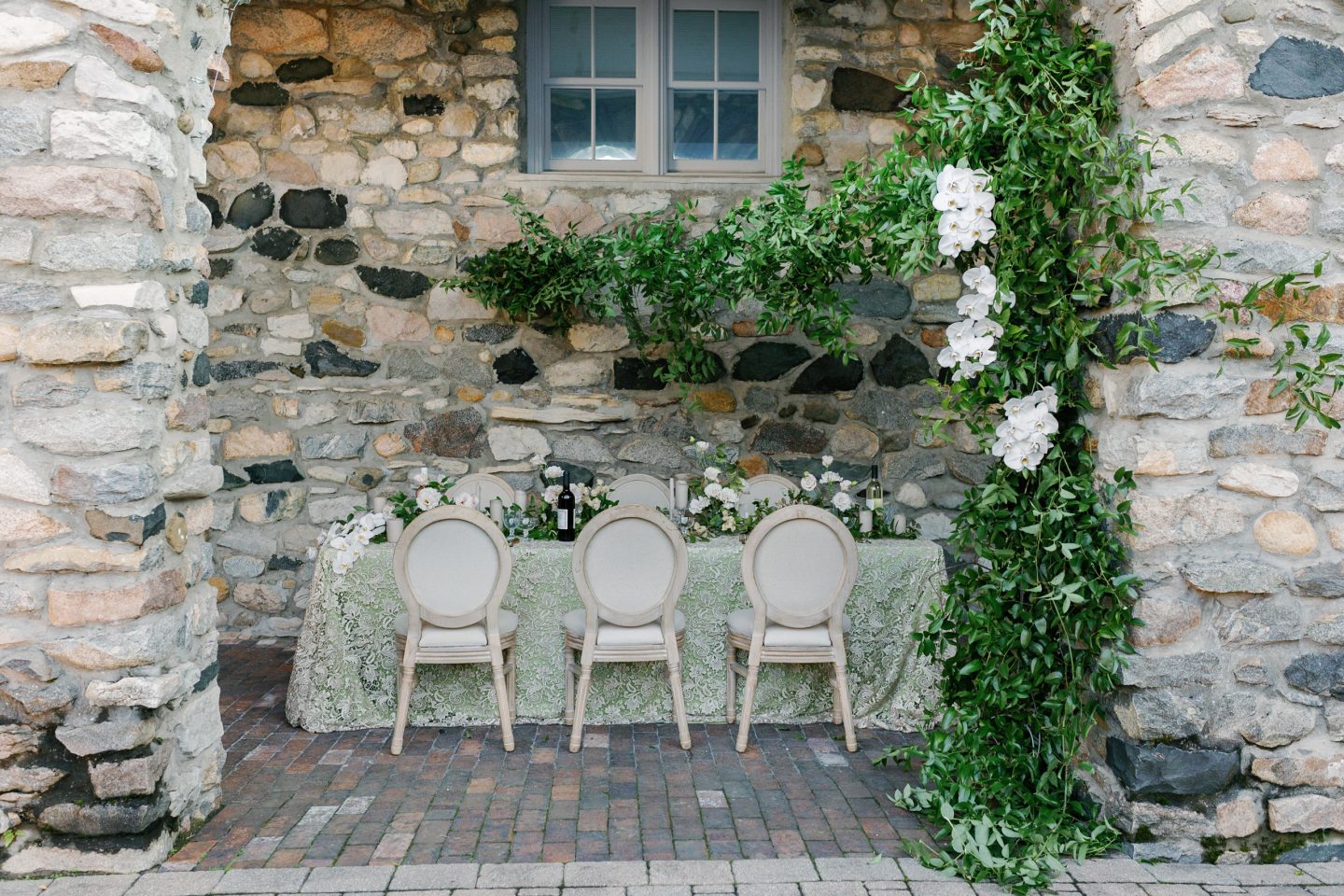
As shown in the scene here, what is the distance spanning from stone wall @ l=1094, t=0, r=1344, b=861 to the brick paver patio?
0.79 meters

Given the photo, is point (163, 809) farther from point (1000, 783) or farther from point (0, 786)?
point (1000, 783)

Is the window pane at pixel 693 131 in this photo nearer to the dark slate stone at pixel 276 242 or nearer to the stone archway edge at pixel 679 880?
the dark slate stone at pixel 276 242

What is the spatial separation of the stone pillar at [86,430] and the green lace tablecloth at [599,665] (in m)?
1.11

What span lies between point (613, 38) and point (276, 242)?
1.93m

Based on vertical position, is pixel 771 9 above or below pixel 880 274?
above

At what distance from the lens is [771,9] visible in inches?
212

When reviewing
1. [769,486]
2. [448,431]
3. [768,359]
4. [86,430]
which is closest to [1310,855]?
[769,486]

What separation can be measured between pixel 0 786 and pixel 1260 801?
3223 mm

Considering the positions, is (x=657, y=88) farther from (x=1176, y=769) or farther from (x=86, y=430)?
(x=1176, y=769)

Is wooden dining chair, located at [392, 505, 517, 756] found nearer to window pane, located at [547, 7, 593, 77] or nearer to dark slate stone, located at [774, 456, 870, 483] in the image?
dark slate stone, located at [774, 456, 870, 483]

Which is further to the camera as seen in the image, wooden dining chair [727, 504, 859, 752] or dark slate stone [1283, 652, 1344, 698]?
wooden dining chair [727, 504, 859, 752]

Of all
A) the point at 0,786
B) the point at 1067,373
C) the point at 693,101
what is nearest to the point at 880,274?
the point at 693,101

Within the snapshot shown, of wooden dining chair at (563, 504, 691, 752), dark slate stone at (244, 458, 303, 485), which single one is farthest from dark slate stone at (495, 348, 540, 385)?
wooden dining chair at (563, 504, 691, 752)

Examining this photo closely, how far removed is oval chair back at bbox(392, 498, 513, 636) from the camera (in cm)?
369
